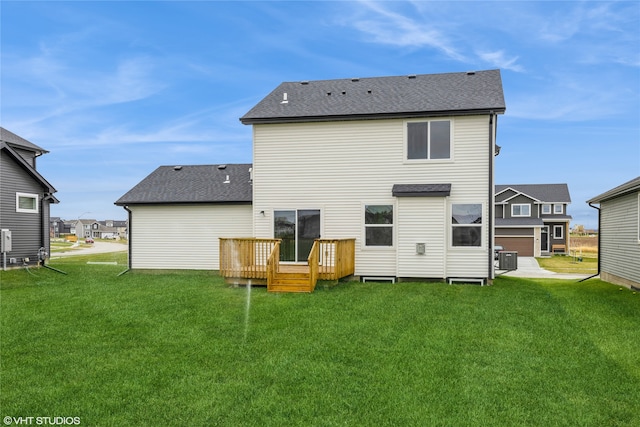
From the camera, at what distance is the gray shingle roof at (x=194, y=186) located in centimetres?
1798

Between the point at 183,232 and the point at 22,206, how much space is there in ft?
23.0

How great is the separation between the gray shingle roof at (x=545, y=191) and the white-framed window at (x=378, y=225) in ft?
101

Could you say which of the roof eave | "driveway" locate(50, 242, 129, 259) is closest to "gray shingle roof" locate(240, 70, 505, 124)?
the roof eave

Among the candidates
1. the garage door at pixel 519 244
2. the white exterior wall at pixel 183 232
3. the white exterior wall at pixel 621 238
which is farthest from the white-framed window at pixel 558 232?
the white exterior wall at pixel 183 232

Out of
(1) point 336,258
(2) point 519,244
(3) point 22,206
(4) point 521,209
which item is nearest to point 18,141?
(3) point 22,206

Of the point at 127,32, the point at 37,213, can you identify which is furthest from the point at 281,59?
the point at 37,213

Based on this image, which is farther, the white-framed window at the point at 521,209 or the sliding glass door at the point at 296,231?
the white-framed window at the point at 521,209

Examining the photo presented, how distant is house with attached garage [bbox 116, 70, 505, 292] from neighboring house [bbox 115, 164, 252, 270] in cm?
238

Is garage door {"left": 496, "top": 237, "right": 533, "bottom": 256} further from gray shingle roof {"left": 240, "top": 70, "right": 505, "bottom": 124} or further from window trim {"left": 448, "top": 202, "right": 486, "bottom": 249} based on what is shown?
window trim {"left": 448, "top": 202, "right": 486, "bottom": 249}

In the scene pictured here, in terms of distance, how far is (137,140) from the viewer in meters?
23.6

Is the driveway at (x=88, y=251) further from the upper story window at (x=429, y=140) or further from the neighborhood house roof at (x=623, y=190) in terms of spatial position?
the neighborhood house roof at (x=623, y=190)

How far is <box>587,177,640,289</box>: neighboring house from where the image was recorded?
13.6 metres

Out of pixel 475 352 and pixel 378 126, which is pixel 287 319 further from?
pixel 378 126

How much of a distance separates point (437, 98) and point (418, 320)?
9.10 m
